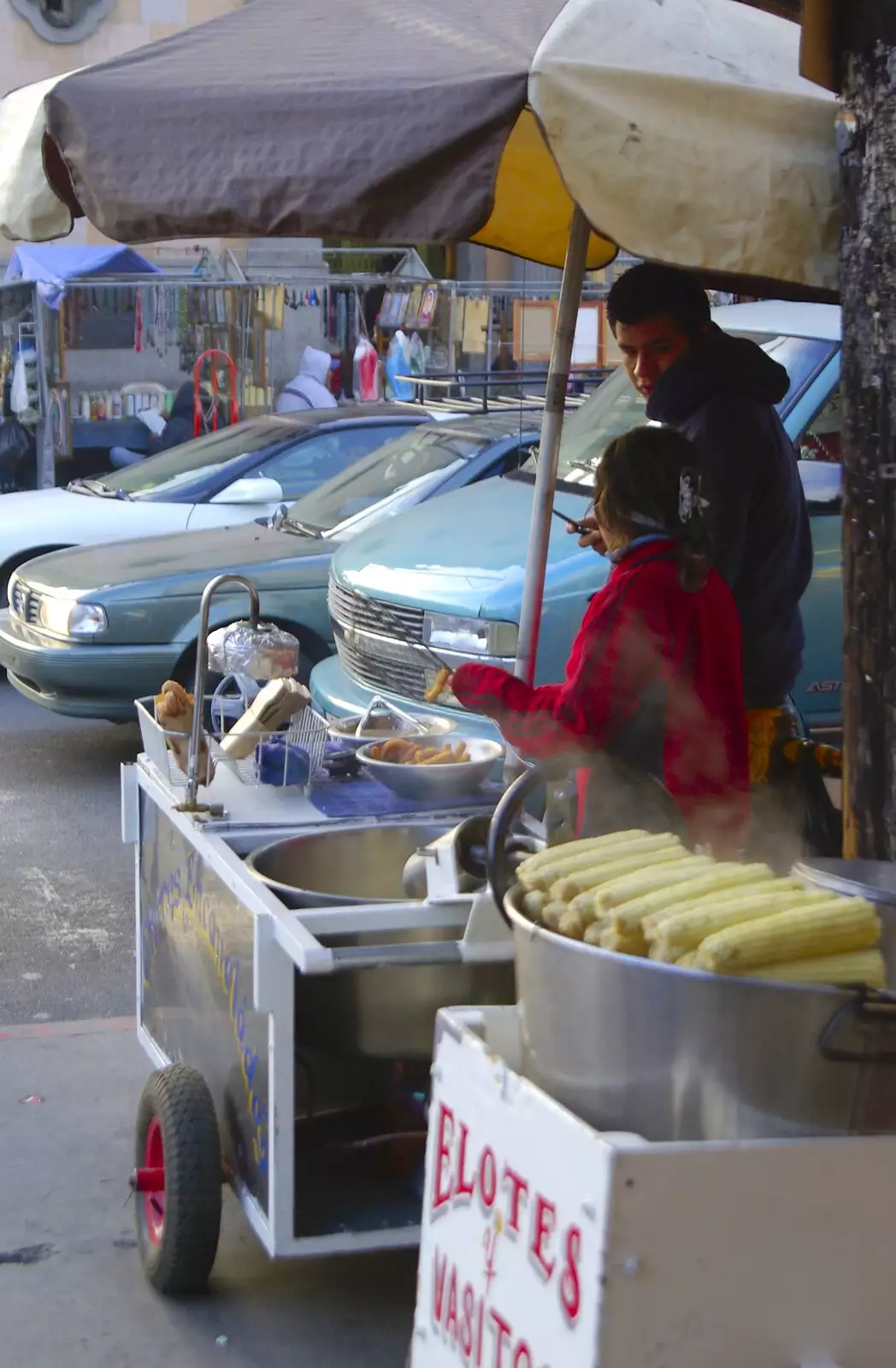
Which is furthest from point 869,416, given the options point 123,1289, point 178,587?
point 178,587

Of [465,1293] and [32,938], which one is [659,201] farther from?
[32,938]

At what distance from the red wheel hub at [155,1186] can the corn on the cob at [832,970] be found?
1940mm

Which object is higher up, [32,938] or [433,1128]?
[433,1128]

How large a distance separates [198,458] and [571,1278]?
8.69 metres

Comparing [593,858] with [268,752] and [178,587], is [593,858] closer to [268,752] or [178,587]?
[268,752]

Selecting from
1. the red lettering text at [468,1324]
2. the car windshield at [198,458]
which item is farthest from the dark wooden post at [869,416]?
the car windshield at [198,458]

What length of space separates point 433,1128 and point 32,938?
3945mm

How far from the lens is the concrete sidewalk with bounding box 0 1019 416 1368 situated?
11.4 ft

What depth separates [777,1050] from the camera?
2059 millimetres

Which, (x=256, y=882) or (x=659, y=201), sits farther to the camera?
(x=256, y=882)

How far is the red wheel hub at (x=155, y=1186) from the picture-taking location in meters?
3.65

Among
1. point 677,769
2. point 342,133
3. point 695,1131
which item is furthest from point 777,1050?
point 342,133

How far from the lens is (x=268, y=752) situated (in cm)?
388

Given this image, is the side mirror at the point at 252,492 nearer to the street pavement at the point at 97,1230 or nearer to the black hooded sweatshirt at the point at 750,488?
the street pavement at the point at 97,1230
